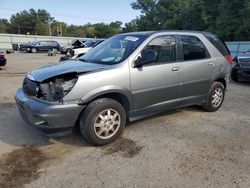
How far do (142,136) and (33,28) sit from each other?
106 m

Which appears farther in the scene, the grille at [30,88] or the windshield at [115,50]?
the windshield at [115,50]

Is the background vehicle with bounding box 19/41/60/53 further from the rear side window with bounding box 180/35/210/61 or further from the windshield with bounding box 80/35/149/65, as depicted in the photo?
the rear side window with bounding box 180/35/210/61

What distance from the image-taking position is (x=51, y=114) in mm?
3709

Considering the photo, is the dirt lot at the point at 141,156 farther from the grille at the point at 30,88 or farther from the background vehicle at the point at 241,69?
the background vehicle at the point at 241,69

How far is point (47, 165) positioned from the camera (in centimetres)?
359

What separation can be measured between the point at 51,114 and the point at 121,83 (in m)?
1.16

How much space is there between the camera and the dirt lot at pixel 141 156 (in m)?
3.23

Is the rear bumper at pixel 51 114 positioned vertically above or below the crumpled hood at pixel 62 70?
below

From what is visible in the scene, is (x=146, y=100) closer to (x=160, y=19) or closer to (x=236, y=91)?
(x=236, y=91)

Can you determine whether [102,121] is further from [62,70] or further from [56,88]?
[62,70]

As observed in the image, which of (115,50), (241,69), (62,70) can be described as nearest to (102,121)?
(62,70)

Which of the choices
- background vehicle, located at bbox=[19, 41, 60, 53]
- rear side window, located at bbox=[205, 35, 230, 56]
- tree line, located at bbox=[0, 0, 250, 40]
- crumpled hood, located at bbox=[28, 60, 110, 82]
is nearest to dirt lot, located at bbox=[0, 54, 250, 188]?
crumpled hood, located at bbox=[28, 60, 110, 82]

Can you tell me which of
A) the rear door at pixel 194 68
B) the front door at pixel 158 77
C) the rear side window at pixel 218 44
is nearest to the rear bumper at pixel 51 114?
the front door at pixel 158 77

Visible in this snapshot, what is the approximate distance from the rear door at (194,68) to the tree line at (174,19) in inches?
1187
